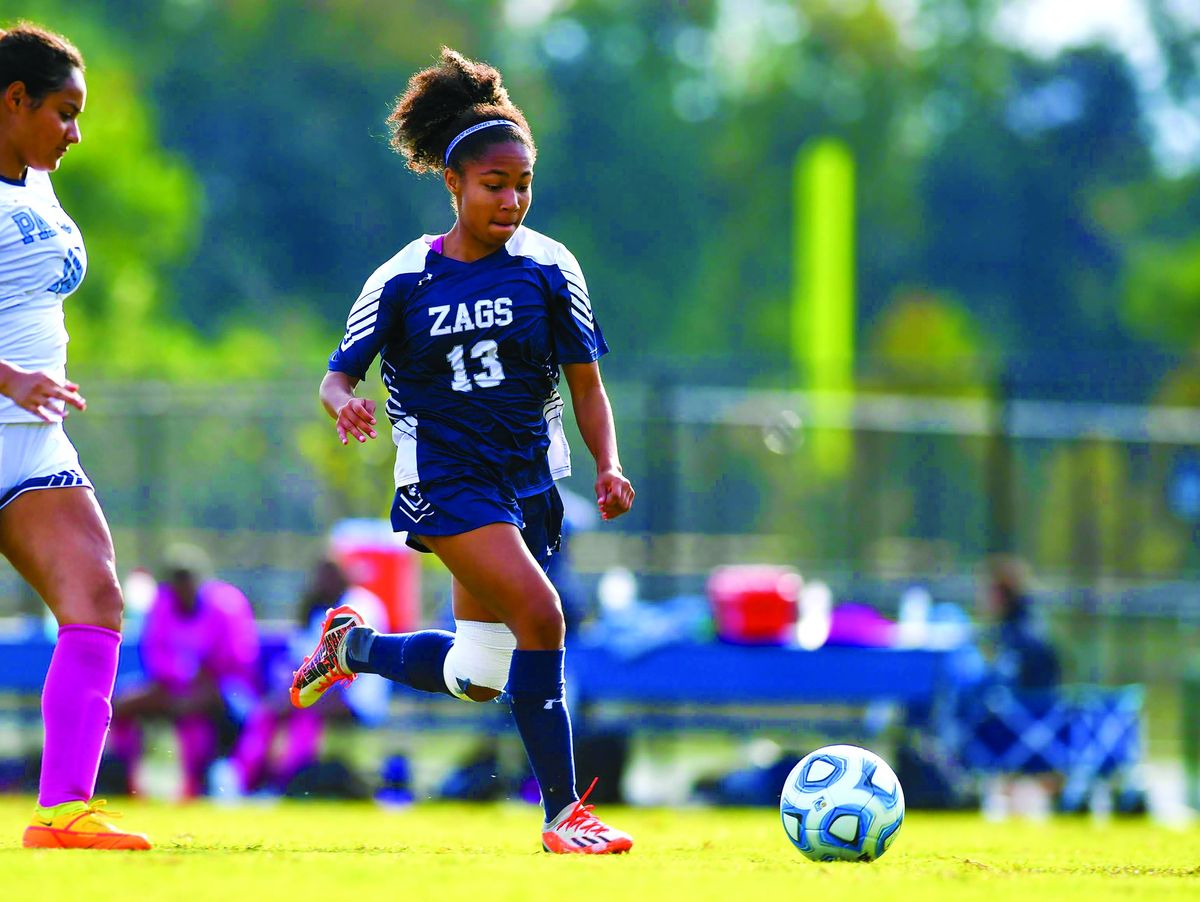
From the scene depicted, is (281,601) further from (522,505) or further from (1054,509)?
(522,505)

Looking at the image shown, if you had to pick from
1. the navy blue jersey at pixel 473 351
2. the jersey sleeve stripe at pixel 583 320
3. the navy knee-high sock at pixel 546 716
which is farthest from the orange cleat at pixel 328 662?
the jersey sleeve stripe at pixel 583 320

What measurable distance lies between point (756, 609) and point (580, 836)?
263 inches

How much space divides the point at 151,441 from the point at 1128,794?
31.3 ft

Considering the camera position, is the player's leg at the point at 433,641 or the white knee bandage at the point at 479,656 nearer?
the player's leg at the point at 433,641

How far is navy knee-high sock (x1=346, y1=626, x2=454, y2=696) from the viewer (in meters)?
5.76

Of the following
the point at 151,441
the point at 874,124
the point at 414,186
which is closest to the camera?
the point at 151,441

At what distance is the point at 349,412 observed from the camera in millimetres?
5289

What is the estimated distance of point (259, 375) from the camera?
25.9 meters

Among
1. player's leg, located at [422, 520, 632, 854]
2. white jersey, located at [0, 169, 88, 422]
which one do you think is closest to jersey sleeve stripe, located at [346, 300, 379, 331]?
player's leg, located at [422, 520, 632, 854]

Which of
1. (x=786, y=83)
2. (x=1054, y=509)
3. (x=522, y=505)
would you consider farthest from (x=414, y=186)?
(x=522, y=505)

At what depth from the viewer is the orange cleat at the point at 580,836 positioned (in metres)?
5.35

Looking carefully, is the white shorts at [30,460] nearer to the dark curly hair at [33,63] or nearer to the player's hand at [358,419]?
the player's hand at [358,419]

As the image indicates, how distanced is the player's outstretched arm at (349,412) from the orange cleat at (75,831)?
1.23 m

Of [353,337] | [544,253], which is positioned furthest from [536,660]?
[544,253]
